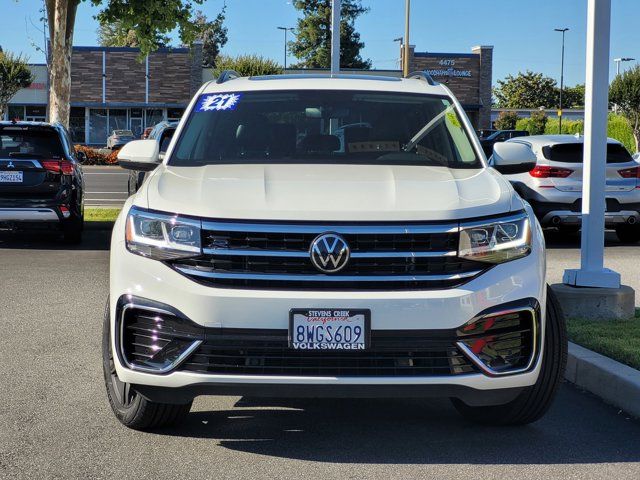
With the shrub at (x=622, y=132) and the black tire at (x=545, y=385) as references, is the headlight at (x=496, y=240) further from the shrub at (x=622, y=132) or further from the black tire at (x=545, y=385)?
the shrub at (x=622, y=132)

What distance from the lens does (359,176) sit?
501cm

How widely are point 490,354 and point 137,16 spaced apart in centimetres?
1638

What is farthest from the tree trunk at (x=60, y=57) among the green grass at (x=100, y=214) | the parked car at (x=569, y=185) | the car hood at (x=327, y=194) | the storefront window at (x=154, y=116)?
the storefront window at (x=154, y=116)

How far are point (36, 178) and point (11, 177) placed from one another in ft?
1.05

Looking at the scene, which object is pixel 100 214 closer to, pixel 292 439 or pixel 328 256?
pixel 292 439

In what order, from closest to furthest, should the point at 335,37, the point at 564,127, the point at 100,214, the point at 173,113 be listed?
the point at 100,214 < the point at 335,37 < the point at 173,113 < the point at 564,127

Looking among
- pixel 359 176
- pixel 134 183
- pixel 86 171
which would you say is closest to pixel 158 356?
pixel 359 176

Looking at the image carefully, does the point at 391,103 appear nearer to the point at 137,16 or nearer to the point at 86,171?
the point at 137,16

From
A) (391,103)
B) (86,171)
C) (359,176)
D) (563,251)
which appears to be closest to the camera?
(359,176)

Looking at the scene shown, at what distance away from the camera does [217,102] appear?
19.8ft

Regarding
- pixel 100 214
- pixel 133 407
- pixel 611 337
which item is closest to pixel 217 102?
pixel 133 407

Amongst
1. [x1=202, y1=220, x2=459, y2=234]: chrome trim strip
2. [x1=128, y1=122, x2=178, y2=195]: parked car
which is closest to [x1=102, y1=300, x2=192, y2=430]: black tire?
[x1=202, y1=220, x2=459, y2=234]: chrome trim strip

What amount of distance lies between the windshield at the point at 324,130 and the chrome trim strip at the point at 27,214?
7.83 meters

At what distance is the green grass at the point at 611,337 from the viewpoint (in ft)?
20.1
